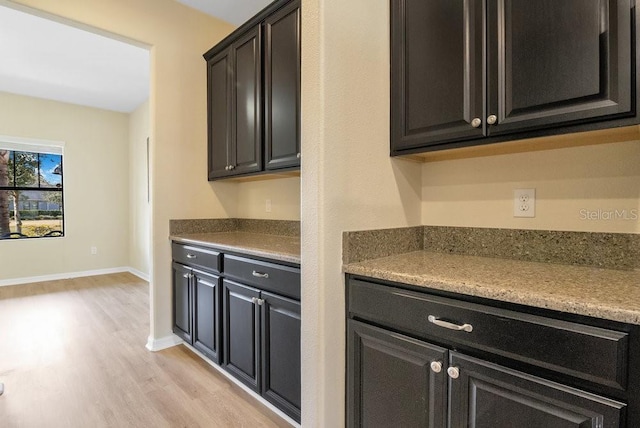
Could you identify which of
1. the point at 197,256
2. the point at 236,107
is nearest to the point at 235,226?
the point at 197,256

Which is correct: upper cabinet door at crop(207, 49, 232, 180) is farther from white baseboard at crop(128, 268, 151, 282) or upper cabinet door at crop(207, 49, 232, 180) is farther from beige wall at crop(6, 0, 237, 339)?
white baseboard at crop(128, 268, 151, 282)

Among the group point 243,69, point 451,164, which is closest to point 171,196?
point 243,69

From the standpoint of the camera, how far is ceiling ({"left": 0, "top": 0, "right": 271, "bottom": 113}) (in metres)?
2.71

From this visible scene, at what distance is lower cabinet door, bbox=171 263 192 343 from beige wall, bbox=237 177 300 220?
74 cm

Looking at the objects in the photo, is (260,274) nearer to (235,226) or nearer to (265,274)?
(265,274)

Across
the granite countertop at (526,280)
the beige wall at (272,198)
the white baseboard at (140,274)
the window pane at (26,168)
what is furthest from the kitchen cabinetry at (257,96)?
the window pane at (26,168)

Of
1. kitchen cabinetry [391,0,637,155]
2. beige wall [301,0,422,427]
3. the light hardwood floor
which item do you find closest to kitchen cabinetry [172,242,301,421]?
the light hardwood floor

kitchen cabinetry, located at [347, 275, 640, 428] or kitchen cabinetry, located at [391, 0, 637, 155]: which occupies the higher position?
kitchen cabinetry, located at [391, 0, 637, 155]

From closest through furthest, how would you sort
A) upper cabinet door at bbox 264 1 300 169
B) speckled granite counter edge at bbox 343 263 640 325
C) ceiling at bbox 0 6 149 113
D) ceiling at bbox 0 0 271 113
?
speckled granite counter edge at bbox 343 263 640 325 < upper cabinet door at bbox 264 1 300 169 < ceiling at bbox 0 0 271 113 < ceiling at bbox 0 6 149 113

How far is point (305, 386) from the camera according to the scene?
1.32 metres

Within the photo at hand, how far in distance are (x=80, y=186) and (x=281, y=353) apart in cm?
500

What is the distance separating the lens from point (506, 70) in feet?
3.82

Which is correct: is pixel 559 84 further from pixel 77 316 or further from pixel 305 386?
pixel 77 316

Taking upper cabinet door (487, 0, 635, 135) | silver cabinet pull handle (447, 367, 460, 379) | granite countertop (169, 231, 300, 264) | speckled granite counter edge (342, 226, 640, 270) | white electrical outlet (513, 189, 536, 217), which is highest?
upper cabinet door (487, 0, 635, 135)
